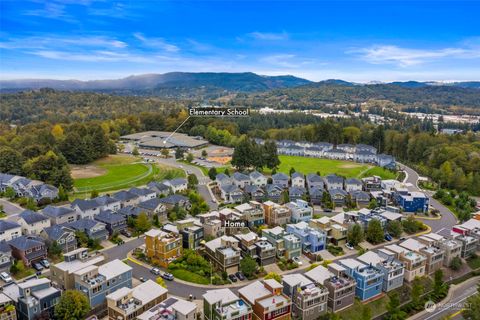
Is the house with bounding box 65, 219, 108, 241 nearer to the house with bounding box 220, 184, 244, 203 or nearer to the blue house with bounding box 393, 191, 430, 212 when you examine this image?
the house with bounding box 220, 184, 244, 203

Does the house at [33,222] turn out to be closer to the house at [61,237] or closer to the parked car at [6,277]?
the house at [61,237]

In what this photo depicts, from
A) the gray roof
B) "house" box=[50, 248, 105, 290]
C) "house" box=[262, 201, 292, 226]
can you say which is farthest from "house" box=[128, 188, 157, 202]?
"house" box=[50, 248, 105, 290]

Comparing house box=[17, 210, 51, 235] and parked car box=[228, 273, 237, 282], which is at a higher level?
house box=[17, 210, 51, 235]

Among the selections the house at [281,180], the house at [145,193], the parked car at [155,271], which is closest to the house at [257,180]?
the house at [281,180]

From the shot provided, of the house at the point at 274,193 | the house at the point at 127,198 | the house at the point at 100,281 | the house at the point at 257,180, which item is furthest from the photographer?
the house at the point at 257,180

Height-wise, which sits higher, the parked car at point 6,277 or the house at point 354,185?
the house at point 354,185

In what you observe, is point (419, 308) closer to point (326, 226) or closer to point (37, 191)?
point (326, 226)

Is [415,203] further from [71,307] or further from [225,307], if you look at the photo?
[71,307]
